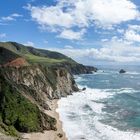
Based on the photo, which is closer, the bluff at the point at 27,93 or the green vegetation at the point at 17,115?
the green vegetation at the point at 17,115

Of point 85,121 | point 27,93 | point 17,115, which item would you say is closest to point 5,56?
point 27,93

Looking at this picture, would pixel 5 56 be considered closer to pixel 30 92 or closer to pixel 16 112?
pixel 30 92

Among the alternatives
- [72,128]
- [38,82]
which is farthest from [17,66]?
[72,128]

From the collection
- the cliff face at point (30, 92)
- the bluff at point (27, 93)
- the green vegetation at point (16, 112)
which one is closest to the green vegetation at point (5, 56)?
the bluff at point (27, 93)

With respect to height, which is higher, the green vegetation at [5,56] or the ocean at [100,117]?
the green vegetation at [5,56]

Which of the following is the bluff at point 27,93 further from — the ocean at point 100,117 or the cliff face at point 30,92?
the ocean at point 100,117

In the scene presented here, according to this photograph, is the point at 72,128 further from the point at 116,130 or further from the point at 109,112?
the point at 109,112

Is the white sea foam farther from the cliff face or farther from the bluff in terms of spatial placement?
the cliff face

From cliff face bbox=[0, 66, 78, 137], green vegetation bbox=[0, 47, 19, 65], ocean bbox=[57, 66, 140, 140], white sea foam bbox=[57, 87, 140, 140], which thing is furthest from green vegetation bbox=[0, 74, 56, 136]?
green vegetation bbox=[0, 47, 19, 65]
